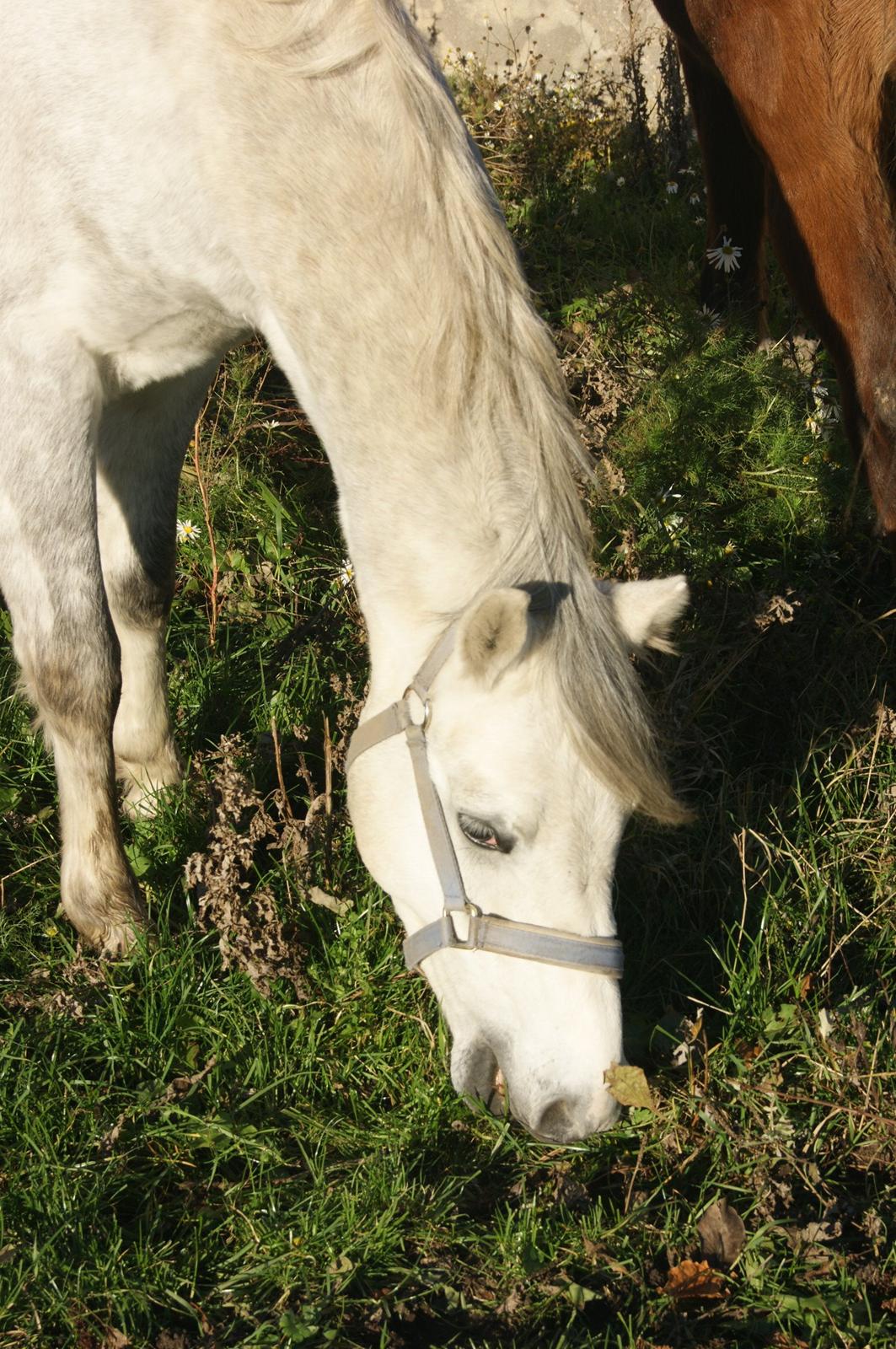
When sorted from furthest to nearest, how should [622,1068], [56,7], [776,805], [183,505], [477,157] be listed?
[183,505], [776,805], [56,7], [477,157], [622,1068]

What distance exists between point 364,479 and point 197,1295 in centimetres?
152

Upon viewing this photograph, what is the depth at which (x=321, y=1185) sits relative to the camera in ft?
7.32

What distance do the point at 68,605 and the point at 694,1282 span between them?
71.1 inches

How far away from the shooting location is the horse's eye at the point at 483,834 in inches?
77.0

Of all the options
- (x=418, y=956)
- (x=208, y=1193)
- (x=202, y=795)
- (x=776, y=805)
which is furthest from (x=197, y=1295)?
(x=776, y=805)

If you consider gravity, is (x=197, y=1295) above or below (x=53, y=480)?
below

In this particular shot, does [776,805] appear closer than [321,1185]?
No

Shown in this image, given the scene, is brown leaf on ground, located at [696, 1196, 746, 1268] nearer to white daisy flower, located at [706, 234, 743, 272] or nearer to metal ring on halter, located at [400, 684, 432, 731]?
metal ring on halter, located at [400, 684, 432, 731]

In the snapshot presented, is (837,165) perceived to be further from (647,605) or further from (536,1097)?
(536,1097)

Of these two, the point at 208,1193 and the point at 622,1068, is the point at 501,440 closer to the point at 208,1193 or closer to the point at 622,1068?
the point at 622,1068

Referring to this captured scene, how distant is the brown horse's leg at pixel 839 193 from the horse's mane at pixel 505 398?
1.04 metres

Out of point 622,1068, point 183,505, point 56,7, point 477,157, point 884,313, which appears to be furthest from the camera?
point 183,505

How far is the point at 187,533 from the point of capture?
3.62 m

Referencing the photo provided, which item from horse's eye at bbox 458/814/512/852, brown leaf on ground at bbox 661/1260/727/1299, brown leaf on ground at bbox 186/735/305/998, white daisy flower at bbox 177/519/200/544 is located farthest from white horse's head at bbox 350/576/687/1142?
white daisy flower at bbox 177/519/200/544
